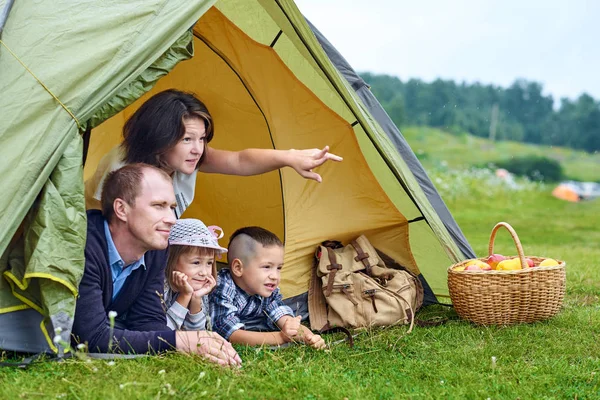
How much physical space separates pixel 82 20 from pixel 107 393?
143 centimetres

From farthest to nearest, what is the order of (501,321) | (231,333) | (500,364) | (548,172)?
1. (548,172)
2. (501,321)
3. (231,333)
4. (500,364)

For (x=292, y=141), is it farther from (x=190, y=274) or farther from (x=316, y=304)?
(x=190, y=274)

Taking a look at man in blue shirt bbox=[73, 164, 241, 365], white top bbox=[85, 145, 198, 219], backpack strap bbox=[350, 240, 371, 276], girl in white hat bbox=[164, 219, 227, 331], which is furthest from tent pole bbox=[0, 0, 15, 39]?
backpack strap bbox=[350, 240, 371, 276]

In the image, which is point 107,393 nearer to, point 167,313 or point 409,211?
point 167,313

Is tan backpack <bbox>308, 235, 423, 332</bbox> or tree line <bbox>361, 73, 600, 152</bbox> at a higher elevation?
tree line <bbox>361, 73, 600, 152</bbox>

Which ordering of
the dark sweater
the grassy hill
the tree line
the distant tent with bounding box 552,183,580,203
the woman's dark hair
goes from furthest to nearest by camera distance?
the tree line < the grassy hill < the distant tent with bounding box 552,183,580,203 < the woman's dark hair < the dark sweater

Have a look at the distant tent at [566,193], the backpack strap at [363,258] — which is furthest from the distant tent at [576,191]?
the backpack strap at [363,258]

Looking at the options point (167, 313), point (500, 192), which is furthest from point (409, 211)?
point (500, 192)

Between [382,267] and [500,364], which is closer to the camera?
[500,364]

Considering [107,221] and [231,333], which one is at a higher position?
[107,221]

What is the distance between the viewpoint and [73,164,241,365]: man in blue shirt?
270 cm

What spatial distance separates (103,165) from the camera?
3496 mm

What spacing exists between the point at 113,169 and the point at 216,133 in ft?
3.73

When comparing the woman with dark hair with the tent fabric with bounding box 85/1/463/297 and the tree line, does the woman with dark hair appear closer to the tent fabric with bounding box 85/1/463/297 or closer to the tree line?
the tent fabric with bounding box 85/1/463/297
